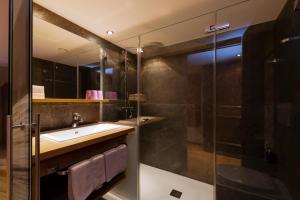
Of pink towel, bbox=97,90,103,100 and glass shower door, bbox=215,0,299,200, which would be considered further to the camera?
pink towel, bbox=97,90,103,100

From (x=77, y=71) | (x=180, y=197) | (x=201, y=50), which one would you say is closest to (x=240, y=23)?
(x=201, y=50)

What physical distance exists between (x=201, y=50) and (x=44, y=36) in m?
1.90

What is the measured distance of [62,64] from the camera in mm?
1695

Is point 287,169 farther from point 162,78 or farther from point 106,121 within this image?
point 106,121

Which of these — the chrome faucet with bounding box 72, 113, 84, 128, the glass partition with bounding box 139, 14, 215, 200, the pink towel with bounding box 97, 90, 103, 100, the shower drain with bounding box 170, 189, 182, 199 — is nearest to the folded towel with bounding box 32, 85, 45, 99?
the chrome faucet with bounding box 72, 113, 84, 128

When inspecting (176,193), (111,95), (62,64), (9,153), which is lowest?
(176,193)

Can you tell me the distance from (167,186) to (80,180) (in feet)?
4.59

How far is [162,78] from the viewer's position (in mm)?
2338

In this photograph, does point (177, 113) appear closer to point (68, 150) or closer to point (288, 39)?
point (288, 39)

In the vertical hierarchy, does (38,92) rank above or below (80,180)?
above

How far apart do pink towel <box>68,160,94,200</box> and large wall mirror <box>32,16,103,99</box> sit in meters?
0.79

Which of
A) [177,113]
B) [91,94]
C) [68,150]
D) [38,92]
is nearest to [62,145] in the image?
[68,150]

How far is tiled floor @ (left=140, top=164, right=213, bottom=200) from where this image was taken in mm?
1933

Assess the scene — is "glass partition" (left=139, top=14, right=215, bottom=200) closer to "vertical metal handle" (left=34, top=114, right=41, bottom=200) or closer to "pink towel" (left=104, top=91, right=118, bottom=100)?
"pink towel" (left=104, top=91, right=118, bottom=100)
